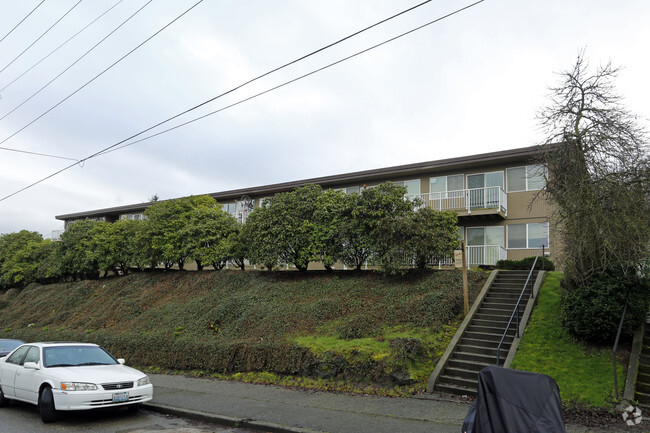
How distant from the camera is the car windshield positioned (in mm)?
9355

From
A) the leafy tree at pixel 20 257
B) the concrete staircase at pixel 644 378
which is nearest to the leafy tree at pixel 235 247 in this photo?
the concrete staircase at pixel 644 378

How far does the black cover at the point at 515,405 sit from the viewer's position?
4.78m

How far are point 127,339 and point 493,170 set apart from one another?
1743 centimetres

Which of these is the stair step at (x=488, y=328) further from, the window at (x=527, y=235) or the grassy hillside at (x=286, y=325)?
the window at (x=527, y=235)

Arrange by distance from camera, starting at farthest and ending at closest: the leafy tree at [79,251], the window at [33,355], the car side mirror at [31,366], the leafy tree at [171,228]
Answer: the leafy tree at [79,251], the leafy tree at [171,228], the window at [33,355], the car side mirror at [31,366]

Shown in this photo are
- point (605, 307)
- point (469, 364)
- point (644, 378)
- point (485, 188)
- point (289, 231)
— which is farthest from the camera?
point (485, 188)

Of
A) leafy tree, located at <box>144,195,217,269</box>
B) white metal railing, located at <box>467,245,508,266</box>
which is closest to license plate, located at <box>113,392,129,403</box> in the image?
leafy tree, located at <box>144,195,217,269</box>

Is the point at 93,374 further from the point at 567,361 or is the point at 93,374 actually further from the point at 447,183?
the point at 447,183

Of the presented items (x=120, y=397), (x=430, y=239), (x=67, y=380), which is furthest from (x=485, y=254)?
(x=67, y=380)

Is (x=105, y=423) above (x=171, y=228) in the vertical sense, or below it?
below

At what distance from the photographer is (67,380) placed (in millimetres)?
8406

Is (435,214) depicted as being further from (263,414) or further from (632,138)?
(263,414)

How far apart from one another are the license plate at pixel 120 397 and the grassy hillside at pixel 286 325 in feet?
14.2

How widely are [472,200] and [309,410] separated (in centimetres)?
1489
